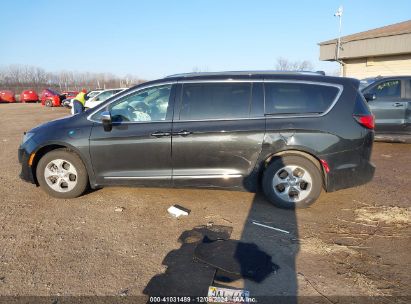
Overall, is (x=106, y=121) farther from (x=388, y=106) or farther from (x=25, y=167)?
(x=388, y=106)

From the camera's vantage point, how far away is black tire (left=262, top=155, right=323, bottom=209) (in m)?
4.34

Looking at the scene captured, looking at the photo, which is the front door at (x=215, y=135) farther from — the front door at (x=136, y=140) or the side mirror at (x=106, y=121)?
the side mirror at (x=106, y=121)

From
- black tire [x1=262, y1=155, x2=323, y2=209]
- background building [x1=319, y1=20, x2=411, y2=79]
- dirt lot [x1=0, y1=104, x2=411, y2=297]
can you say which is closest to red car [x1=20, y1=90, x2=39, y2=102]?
background building [x1=319, y1=20, x2=411, y2=79]

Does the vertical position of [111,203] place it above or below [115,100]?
below

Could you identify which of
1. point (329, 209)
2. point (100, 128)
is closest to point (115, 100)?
point (100, 128)

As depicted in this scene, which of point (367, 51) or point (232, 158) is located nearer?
point (232, 158)

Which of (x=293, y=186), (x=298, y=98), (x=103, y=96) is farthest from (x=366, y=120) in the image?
(x=103, y=96)

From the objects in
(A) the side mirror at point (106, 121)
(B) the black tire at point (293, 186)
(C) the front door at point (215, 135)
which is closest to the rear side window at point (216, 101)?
(C) the front door at point (215, 135)

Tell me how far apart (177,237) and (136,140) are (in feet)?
4.87

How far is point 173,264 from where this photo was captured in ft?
10.3

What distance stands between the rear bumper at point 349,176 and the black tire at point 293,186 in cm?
14

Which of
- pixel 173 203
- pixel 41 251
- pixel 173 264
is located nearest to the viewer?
pixel 173 264

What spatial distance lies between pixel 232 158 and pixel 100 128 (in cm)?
188

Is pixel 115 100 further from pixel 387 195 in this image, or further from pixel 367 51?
pixel 367 51
